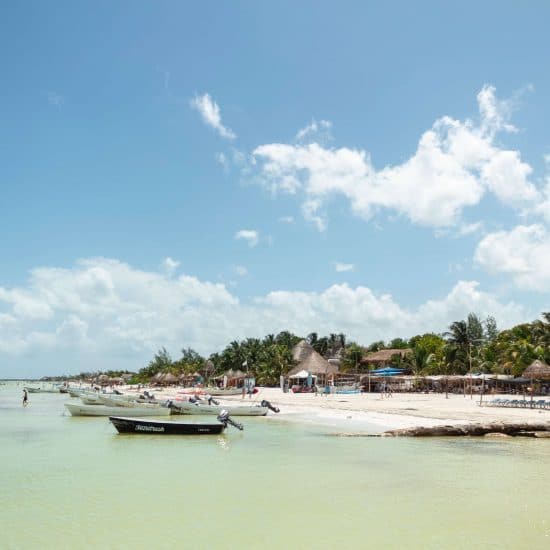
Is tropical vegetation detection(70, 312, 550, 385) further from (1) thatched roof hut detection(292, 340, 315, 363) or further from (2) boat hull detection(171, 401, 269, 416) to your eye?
(2) boat hull detection(171, 401, 269, 416)

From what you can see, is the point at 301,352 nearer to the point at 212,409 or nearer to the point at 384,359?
the point at 384,359

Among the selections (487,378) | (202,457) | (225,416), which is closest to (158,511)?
(202,457)

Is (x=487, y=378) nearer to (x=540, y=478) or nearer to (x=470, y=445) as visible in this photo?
(x=470, y=445)

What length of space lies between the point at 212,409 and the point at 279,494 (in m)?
18.9

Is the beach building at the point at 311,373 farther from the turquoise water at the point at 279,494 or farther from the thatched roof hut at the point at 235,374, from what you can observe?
the turquoise water at the point at 279,494

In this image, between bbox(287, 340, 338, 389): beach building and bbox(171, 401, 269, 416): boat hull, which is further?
bbox(287, 340, 338, 389): beach building

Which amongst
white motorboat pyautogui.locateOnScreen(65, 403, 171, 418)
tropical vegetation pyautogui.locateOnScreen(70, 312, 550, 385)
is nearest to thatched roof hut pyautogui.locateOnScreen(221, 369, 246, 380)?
tropical vegetation pyautogui.locateOnScreen(70, 312, 550, 385)

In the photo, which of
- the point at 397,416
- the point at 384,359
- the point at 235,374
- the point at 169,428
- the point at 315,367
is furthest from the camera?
the point at 235,374

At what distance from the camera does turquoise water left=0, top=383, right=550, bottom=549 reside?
358 inches

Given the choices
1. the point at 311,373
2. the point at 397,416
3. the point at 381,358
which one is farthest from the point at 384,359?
the point at 397,416

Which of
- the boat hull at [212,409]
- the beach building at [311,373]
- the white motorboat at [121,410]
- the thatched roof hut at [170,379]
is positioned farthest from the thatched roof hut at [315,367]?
the thatched roof hut at [170,379]

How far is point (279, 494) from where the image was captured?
11.9m

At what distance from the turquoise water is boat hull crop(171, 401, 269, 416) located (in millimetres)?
10246

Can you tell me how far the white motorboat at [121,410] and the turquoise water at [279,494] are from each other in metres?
7.82
